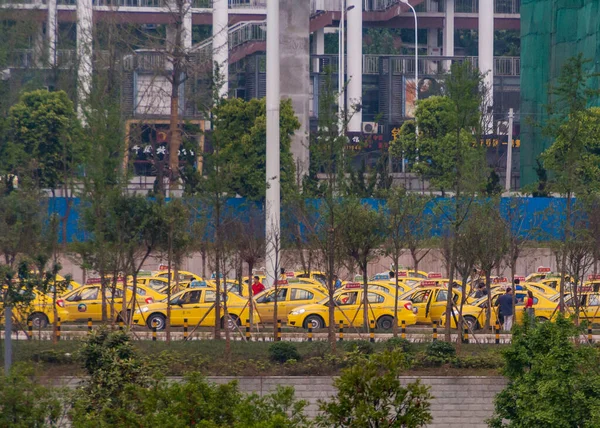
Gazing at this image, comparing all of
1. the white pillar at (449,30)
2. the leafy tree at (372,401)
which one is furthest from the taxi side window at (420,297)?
the white pillar at (449,30)

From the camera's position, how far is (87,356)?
12727 mm

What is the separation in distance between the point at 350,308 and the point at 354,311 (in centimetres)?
15

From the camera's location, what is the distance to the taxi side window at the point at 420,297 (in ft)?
87.3

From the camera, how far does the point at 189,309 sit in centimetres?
2509

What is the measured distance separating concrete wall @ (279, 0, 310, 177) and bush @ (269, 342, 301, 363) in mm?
17240

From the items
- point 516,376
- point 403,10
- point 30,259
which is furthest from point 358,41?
point 516,376

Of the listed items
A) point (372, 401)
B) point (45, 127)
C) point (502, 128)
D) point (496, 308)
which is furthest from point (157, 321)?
point (502, 128)

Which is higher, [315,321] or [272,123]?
[272,123]

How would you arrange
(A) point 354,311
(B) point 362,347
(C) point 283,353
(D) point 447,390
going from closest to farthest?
(D) point 447,390 < (B) point 362,347 < (C) point 283,353 < (A) point 354,311

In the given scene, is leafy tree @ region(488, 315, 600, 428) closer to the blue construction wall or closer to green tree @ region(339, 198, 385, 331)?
green tree @ region(339, 198, 385, 331)

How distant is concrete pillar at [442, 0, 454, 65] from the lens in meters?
63.9

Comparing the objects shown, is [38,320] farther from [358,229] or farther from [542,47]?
[542,47]

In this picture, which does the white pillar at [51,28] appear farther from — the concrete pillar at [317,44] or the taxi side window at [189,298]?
the taxi side window at [189,298]

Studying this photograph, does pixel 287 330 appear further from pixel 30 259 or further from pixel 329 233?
pixel 30 259
